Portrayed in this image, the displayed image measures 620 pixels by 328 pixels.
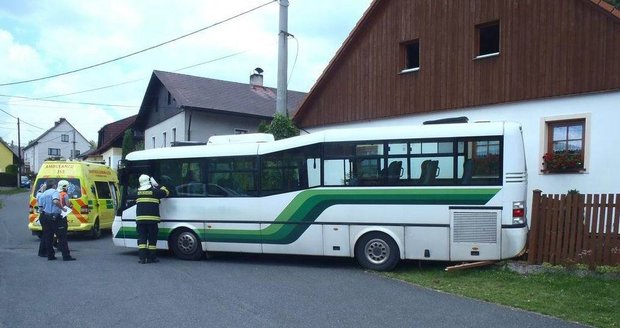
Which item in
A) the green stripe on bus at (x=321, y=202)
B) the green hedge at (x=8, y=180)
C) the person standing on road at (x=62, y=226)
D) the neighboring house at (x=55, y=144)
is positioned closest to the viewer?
the green stripe on bus at (x=321, y=202)

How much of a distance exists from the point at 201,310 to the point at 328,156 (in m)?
4.45

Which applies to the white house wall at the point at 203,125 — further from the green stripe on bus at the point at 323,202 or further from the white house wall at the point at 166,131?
→ the green stripe on bus at the point at 323,202

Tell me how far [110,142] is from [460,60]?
3866 cm

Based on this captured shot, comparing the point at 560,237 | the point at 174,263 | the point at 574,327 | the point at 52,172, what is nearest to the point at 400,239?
the point at 560,237

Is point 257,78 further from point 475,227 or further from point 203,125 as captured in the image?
point 475,227

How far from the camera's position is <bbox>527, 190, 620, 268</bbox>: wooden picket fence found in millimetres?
9055

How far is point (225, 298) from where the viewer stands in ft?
25.8

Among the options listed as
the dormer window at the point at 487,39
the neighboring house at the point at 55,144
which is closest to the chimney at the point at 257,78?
the dormer window at the point at 487,39

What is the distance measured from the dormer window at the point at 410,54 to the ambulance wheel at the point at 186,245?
27.0 feet

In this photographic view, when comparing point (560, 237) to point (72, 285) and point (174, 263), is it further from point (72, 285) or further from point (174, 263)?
point (72, 285)

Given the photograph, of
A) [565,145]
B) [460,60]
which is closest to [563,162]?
[565,145]

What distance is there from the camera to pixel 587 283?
852 cm

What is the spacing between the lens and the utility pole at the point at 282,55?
1507 centimetres

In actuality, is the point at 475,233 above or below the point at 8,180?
above
